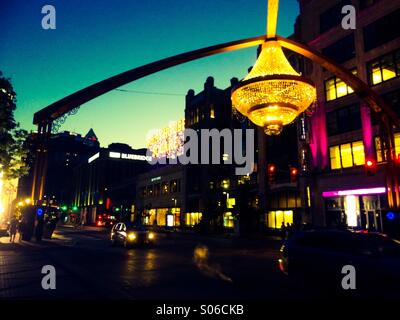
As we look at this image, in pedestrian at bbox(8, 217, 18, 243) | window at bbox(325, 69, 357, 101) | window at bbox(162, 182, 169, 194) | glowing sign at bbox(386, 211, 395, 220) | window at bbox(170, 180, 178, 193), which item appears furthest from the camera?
window at bbox(162, 182, 169, 194)

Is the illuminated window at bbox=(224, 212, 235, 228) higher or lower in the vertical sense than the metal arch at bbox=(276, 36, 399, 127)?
lower

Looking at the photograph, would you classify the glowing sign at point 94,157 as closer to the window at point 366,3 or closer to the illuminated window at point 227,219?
the illuminated window at point 227,219

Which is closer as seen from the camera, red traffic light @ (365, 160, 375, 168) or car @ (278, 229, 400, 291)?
car @ (278, 229, 400, 291)

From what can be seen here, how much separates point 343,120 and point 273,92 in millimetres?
23451

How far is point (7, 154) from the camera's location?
73.8ft

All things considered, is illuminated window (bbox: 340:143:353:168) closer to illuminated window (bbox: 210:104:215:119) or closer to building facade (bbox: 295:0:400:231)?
building facade (bbox: 295:0:400:231)

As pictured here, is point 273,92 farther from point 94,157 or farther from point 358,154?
point 94,157

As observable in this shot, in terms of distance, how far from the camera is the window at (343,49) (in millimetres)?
29194

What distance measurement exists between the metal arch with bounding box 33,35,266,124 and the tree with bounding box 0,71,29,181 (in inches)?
446

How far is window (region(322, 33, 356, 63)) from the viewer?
2919 centimetres

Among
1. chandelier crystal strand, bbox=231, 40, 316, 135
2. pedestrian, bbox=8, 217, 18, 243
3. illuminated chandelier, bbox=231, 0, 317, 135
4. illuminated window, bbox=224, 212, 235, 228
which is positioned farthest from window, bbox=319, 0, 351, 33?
pedestrian, bbox=8, 217, 18, 243

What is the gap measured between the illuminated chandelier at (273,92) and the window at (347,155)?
826 inches

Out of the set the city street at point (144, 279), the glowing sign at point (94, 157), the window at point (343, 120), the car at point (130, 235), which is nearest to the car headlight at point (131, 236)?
the car at point (130, 235)
